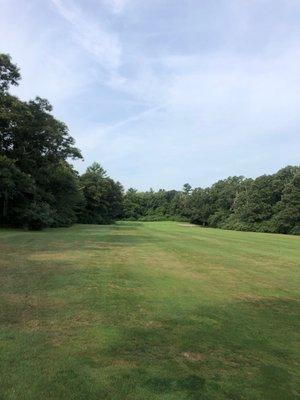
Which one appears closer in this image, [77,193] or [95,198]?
[77,193]

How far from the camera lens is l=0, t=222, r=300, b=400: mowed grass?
4.68 metres

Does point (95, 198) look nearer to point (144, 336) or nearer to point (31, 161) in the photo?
point (31, 161)

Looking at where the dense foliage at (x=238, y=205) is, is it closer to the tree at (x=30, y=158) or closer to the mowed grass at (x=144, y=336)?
the tree at (x=30, y=158)

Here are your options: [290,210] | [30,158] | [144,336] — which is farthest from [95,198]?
[144,336]

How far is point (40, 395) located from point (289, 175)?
236ft

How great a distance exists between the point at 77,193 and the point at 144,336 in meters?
44.9

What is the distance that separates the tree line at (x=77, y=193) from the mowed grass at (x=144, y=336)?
827 inches

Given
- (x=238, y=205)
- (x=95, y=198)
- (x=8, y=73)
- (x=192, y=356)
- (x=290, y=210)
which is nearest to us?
(x=192, y=356)

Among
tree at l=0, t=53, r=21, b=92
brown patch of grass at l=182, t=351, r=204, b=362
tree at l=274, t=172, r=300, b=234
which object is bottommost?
brown patch of grass at l=182, t=351, r=204, b=362

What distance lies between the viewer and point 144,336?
622cm

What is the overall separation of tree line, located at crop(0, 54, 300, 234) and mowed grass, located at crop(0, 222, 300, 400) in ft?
68.9

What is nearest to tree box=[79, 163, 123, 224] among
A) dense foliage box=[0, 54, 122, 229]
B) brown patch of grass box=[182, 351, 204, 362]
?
dense foliage box=[0, 54, 122, 229]

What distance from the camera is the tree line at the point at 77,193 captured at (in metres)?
32.6

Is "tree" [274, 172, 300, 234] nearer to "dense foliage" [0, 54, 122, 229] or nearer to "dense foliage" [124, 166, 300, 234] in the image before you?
"dense foliage" [124, 166, 300, 234]
